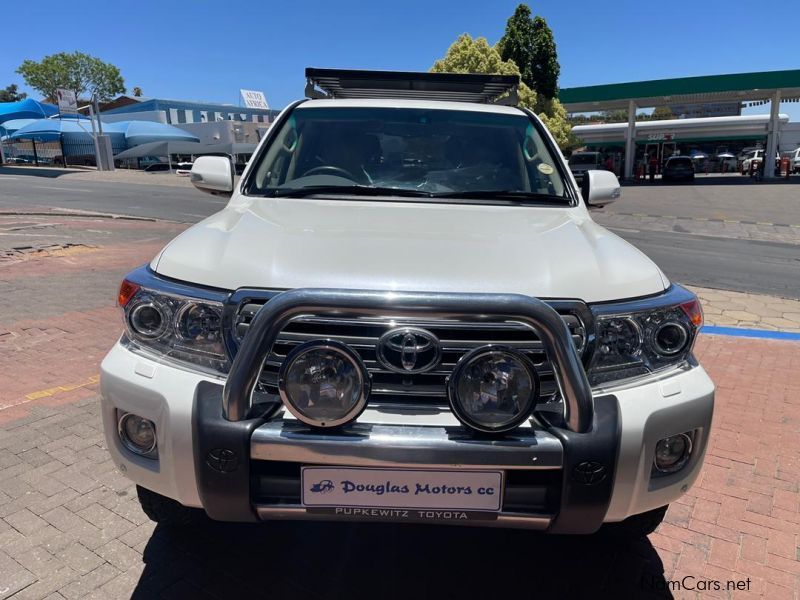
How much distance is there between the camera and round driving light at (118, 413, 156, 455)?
2.11m

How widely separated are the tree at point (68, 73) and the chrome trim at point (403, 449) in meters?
76.7

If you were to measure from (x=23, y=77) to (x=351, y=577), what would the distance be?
8296 cm

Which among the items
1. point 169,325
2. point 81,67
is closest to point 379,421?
point 169,325

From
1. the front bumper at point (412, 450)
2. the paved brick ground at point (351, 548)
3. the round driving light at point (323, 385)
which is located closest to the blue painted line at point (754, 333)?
the paved brick ground at point (351, 548)

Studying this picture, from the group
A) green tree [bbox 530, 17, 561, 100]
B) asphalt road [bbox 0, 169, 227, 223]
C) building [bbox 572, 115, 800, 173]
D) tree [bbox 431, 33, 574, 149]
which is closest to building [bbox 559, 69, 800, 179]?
green tree [bbox 530, 17, 561, 100]

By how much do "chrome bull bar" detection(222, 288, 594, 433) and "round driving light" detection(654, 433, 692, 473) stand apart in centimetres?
38

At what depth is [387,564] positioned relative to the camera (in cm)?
263

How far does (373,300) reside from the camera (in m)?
1.85

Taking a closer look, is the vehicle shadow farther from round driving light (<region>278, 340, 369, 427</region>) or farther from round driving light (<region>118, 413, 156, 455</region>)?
round driving light (<region>278, 340, 369, 427</region>)

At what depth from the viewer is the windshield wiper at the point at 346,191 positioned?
3.14 metres

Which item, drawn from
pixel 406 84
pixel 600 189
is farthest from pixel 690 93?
pixel 600 189

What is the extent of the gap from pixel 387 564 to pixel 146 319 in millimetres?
1425

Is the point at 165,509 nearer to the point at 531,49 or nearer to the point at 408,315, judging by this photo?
the point at 408,315

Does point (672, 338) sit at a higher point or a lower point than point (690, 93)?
lower
